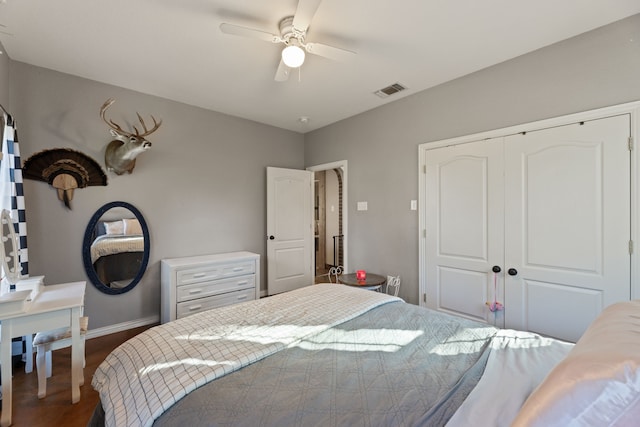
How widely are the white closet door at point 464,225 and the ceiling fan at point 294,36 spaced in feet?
5.16

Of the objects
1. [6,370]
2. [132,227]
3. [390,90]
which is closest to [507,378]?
[6,370]

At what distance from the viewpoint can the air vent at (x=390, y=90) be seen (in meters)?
3.02

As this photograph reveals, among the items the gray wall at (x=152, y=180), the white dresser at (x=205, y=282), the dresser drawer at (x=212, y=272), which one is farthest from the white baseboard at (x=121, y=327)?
the dresser drawer at (x=212, y=272)

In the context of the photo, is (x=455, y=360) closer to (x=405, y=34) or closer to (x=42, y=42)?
(x=405, y=34)

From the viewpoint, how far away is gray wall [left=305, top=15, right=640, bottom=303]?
2066mm

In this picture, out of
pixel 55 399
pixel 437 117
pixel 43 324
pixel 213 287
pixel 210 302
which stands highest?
pixel 437 117

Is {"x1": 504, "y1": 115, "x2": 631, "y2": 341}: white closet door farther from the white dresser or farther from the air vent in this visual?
the white dresser

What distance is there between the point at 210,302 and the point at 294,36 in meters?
2.77

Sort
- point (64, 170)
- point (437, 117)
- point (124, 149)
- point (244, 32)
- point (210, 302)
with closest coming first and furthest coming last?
point (244, 32) → point (64, 170) → point (124, 149) → point (437, 117) → point (210, 302)

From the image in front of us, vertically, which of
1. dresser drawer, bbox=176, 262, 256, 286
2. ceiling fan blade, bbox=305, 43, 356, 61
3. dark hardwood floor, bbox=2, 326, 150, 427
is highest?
ceiling fan blade, bbox=305, 43, 356, 61

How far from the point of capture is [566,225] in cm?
223

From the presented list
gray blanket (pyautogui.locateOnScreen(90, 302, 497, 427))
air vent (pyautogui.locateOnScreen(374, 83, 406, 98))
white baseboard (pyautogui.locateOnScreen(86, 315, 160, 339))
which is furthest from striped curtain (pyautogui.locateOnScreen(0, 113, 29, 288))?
air vent (pyautogui.locateOnScreen(374, 83, 406, 98))

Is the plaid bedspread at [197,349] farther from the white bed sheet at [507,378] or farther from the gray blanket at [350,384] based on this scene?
the white bed sheet at [507,378]

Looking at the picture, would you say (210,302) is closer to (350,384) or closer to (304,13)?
(350,384)
